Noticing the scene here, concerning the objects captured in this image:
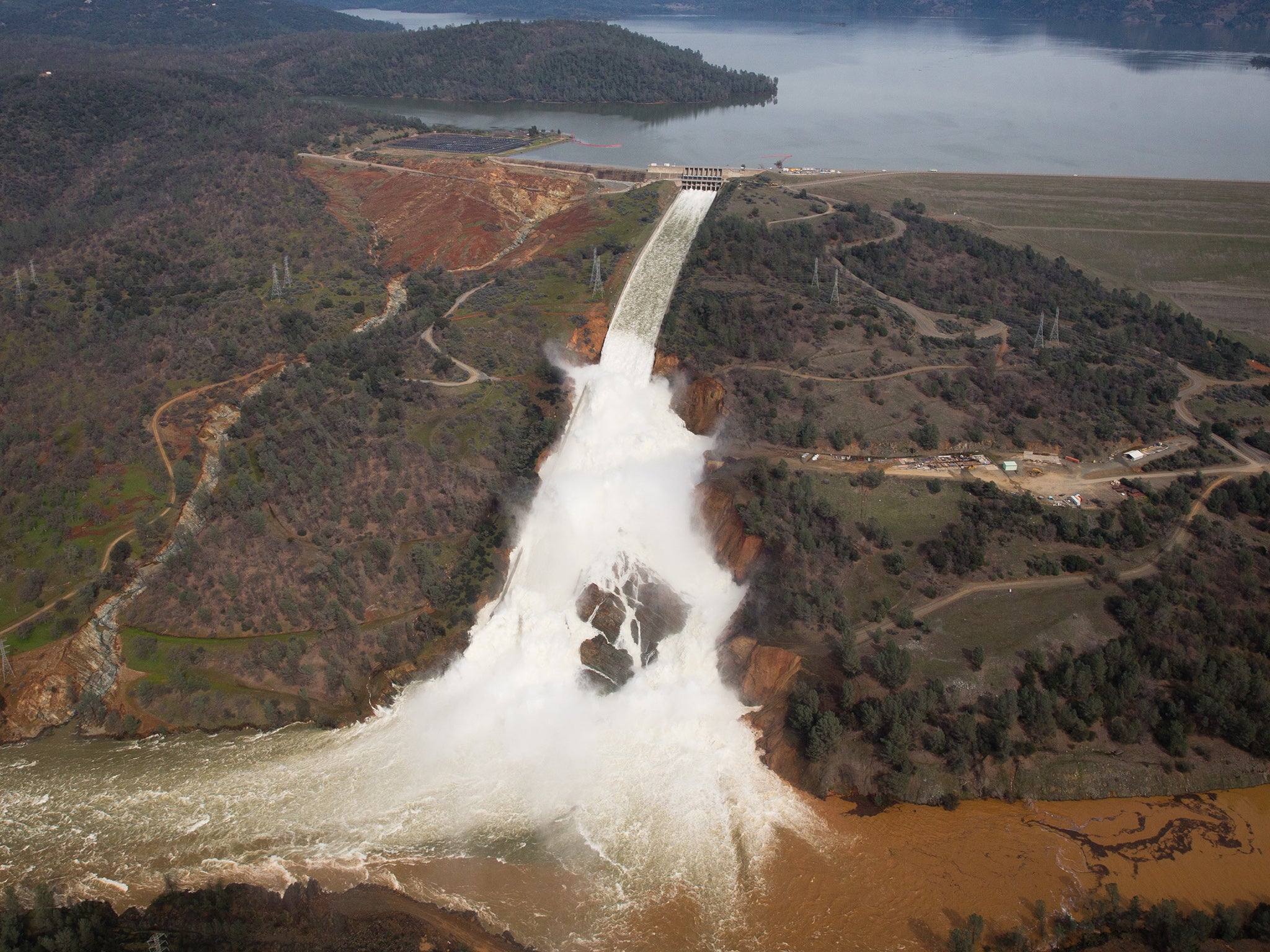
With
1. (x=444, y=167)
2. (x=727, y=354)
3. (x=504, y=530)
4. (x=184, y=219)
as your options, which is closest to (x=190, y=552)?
(x=504, y=530)

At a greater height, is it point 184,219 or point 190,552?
point 184,219

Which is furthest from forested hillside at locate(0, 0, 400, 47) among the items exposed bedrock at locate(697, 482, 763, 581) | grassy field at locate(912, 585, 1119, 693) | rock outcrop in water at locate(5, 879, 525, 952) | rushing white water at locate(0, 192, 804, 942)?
grassy field at locate(912, 585, 1119, 693)

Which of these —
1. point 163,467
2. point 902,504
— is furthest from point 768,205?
point 163,467

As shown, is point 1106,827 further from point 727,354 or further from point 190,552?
point 190,552

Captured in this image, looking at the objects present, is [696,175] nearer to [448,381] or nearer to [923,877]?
[448,381]

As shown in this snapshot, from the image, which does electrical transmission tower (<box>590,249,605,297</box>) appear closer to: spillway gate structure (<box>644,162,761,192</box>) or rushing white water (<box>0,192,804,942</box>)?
spillway gate structure (<box>644,162,761,192</box>)

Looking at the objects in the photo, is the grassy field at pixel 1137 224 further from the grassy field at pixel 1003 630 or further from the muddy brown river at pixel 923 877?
the muddy brown river at pixel 923 877

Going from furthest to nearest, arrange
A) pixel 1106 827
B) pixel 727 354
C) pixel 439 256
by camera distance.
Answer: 1. pixel 439 256
2. pixel 727 354
3. pixel 1106 827
